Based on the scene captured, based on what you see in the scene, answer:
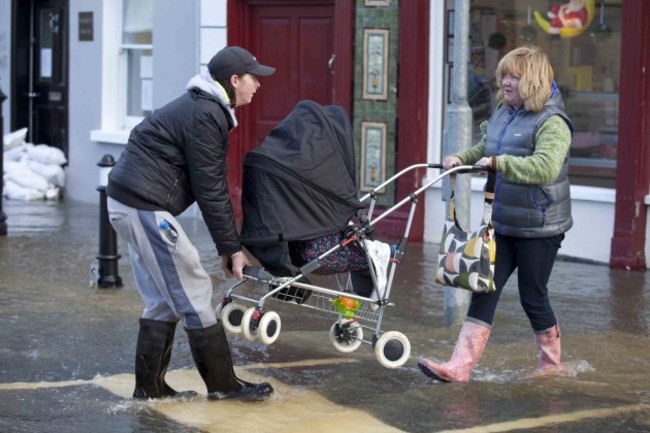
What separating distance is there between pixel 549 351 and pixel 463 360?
0.53 metres

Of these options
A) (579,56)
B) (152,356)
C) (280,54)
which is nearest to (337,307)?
(152,356)

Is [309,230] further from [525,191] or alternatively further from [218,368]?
[525,191]

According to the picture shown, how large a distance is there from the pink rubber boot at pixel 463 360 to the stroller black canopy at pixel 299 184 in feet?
3.50

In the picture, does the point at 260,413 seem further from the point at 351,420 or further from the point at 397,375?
the point at 397,375

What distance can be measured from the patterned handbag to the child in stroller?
40 centimetres

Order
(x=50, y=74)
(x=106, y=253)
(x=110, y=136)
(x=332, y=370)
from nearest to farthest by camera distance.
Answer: (x=332, y=370) → (x=106, y=253) → (x=110, y=136) → (x=50, y=74)

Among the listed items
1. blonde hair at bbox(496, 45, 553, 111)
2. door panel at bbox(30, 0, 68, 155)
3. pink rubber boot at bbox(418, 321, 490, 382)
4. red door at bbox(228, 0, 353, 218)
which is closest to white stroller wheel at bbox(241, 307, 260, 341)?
pink rubber boot at bbox(418, 321, 490, 382)

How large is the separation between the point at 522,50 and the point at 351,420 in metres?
2.14

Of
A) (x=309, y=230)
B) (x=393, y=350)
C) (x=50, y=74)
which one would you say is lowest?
(x=393, y=350)

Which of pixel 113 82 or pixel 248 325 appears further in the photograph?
pixel 113 82

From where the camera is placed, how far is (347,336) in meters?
6.76

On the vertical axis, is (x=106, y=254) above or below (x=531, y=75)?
below

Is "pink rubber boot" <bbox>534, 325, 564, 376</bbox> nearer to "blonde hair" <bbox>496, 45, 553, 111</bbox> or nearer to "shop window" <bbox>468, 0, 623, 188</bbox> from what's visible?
"blonde hair" <bbox>496, 45, 553, 111</bbox>

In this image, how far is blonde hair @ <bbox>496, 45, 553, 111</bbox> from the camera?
22.2ft
